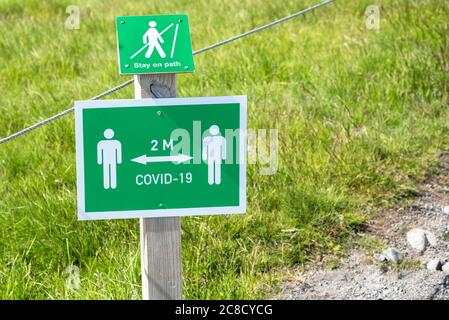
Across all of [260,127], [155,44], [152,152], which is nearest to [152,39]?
[155,44]

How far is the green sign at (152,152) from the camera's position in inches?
89.7

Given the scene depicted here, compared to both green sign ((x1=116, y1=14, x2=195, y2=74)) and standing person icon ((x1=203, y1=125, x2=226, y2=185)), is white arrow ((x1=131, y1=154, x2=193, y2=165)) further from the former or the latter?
green sign ((x1=116, y1=14, x2=195, y2=74))

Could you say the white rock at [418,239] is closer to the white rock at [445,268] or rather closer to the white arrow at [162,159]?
the white rock at [445,268]

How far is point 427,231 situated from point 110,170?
1.89 metres

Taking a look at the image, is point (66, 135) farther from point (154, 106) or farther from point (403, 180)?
point (154, 106)

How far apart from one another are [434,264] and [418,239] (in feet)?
0.68

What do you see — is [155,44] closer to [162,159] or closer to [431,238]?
[162,159]

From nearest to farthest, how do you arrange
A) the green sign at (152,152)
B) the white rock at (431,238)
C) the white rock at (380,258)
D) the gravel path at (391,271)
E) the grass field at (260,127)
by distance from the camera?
the green sign at (152,152), the gravel path at (391,271), the grass field at (260,127), the white rock at (380,258), the white rock at (431,238)

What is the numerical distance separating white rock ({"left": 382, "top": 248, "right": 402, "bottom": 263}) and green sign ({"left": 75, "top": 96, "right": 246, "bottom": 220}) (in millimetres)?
1355

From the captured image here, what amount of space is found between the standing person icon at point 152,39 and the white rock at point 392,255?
1623 mm

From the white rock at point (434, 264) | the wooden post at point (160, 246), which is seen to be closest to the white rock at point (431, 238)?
the white rock at point (434, 264)

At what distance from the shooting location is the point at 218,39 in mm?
6059

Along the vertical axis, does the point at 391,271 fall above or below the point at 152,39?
below

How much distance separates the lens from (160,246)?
2.41 m
